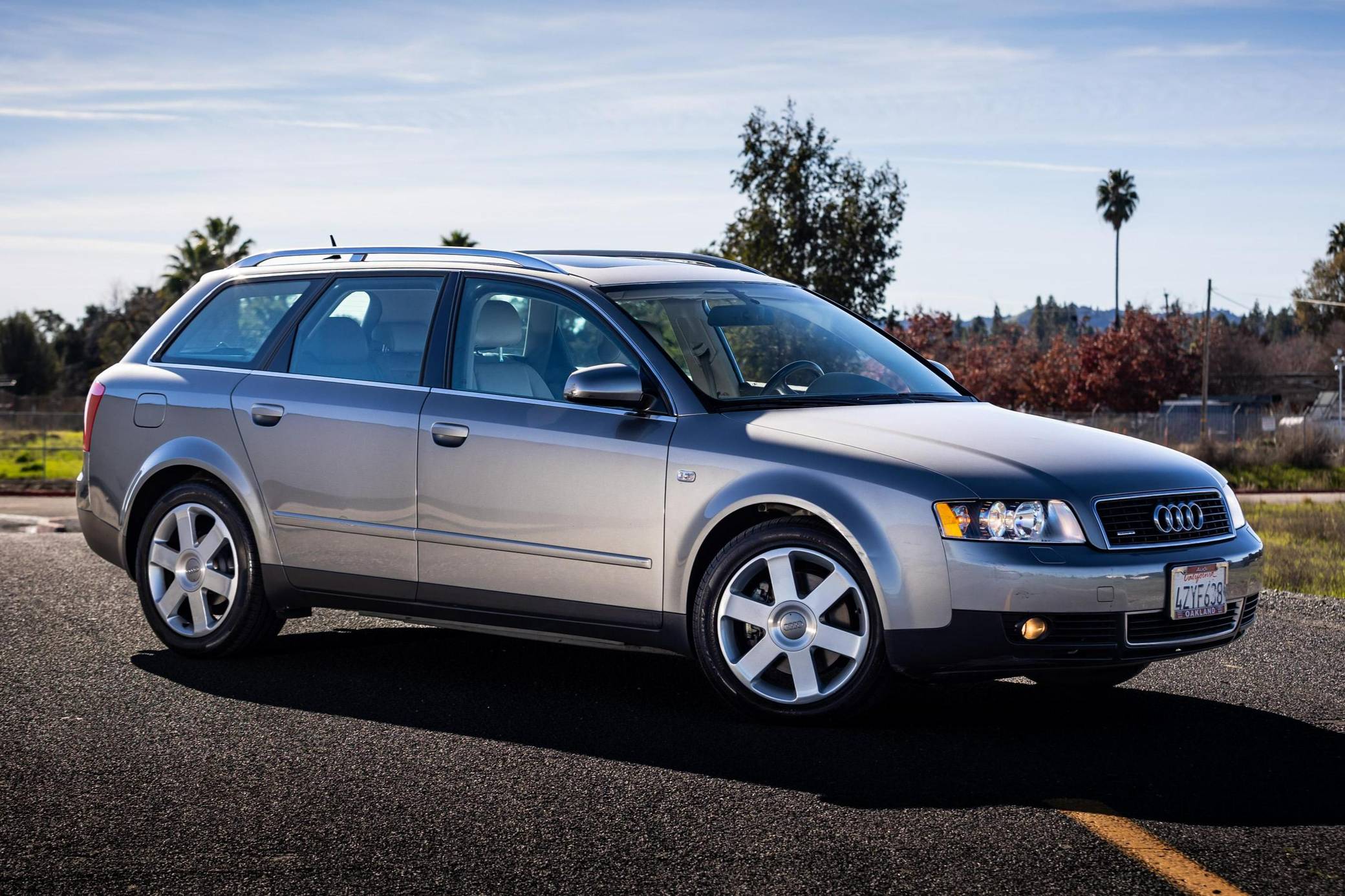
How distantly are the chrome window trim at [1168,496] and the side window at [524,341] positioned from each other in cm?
195

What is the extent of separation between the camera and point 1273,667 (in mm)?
6996

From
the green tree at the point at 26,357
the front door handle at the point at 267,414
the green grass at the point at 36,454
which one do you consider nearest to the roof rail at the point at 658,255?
the front door handle at the point at 267,414

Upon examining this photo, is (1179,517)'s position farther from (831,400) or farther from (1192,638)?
(831,400)

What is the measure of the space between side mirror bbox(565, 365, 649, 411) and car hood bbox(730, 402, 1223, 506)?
0.42 m

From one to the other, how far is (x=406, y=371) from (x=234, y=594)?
138 centimetres

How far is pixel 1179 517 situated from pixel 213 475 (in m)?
4.28

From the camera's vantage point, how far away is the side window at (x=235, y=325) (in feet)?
23.7

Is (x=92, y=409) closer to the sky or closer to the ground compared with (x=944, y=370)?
closer to the ground

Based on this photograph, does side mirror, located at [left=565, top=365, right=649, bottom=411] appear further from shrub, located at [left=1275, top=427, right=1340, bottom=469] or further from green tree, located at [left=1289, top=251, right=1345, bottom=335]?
green tree, located at [left=1289, top=251, right=1345, bottom=335]

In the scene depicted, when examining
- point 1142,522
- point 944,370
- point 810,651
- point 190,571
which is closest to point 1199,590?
point 1142,522

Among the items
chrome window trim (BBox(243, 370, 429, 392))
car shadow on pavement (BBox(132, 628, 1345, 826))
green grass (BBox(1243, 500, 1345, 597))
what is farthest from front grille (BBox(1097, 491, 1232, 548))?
green grass (BBox(1243, 500, 1345, 597))

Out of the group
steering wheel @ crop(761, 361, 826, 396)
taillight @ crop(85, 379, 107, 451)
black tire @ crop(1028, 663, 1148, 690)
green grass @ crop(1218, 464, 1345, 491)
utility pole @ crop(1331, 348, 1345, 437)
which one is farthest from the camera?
utility pole @ crop(1331, 348, 1345, 437)

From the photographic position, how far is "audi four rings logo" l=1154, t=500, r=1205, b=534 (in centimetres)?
542

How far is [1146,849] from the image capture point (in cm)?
408
